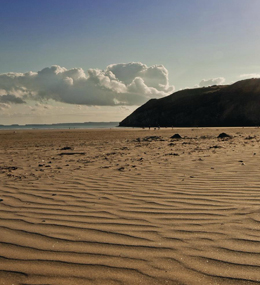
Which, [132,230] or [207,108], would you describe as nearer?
[132,230]

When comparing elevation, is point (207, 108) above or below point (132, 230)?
above

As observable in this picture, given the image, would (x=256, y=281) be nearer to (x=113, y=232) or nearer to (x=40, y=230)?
(x=113, y=232)

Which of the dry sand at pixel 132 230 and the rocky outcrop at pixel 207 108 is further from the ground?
the rocky outcrop at pixel 207 108

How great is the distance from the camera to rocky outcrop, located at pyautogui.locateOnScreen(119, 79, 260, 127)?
72438mm

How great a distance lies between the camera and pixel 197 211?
363cm

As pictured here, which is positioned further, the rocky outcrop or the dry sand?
the rocky outcrop

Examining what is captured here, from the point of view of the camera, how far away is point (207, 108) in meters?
80.5

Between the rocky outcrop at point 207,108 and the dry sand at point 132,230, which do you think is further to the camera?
the rocky outcrop at point 207,108

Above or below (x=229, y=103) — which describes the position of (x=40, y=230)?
below

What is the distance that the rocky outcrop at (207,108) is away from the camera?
72.4 metres

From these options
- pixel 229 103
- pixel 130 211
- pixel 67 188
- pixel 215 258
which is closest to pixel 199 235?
pixel 215 258

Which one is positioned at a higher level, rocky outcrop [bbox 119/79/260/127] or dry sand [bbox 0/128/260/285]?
rocky outcrop [bbox 119/79/260/127]

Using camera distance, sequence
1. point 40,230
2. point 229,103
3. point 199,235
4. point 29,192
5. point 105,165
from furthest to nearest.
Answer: point 229,103 → point 105,165 → point 29,192 → point 40,230 → point 199,235

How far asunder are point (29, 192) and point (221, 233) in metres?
3.57
